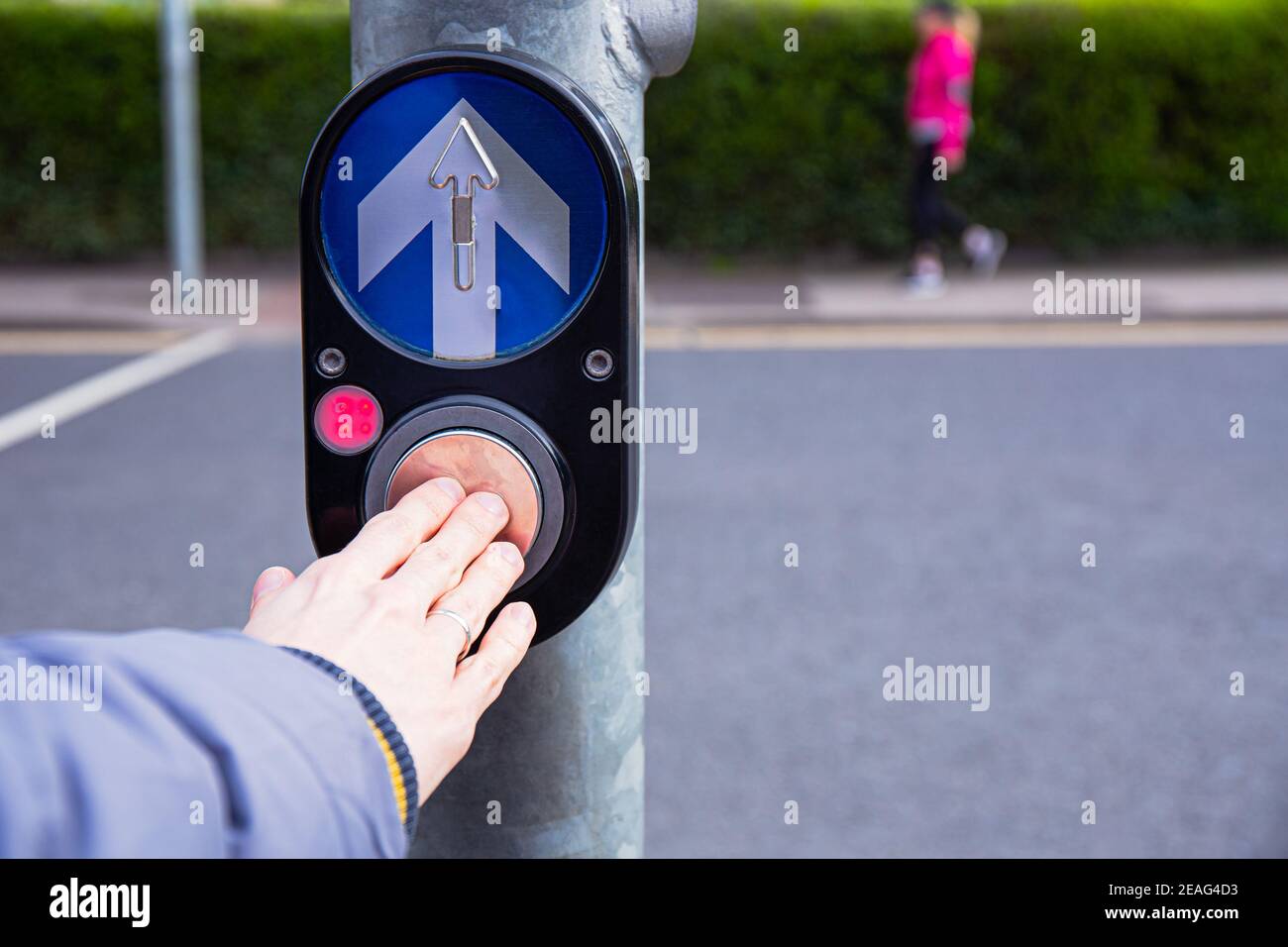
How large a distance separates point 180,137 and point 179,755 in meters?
10.8

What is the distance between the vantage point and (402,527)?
39.7 inches

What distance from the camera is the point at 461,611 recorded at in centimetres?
96

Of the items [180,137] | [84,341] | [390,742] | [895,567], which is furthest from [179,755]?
[180,137]

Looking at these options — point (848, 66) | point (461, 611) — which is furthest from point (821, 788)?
point (848, 66)

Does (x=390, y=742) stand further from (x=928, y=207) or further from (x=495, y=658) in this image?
(x=928, y=207)

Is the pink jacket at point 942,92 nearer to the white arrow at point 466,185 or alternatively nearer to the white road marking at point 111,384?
the white road marking at point 111,384

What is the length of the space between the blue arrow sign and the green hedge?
10986 mm

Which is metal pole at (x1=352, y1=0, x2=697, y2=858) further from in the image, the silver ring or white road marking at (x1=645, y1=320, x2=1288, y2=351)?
white road marking at (x1=645, y1=320, x2=1288, y2=351)

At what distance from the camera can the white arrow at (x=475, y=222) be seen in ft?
3.55

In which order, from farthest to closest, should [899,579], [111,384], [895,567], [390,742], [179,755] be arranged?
[111,384], [895,567], [899,579], [390,742], [179,755]

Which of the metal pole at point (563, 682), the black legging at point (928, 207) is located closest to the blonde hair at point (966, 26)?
the black legging at point (928, 207)

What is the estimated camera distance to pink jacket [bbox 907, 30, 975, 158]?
11000 millimetres

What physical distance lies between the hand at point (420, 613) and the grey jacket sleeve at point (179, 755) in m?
0.07
